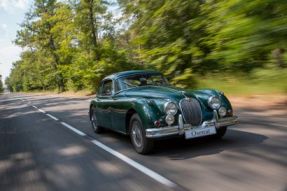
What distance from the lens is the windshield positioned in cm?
788

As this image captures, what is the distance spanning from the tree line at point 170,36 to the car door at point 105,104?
222 centimetres

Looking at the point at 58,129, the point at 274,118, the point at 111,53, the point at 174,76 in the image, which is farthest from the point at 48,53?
the point at 274,118

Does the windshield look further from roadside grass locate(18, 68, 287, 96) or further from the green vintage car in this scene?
roadside grass locate(18, 68, 287, 96)

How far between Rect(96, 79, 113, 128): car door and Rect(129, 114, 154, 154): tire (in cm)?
134

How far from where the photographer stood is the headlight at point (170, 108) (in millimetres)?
6109

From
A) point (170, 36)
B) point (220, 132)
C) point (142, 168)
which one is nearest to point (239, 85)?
point (170, 36)

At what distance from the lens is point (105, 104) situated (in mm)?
8445

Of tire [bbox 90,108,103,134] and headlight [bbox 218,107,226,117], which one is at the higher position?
headlight [bbox 218,107,226,117]

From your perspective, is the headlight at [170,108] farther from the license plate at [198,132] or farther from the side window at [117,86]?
the side window at [117,86]

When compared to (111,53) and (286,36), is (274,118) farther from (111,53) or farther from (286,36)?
(111,53)

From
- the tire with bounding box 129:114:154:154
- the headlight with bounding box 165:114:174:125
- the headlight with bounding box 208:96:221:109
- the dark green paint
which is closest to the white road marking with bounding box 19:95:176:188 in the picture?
the tire with bounding box 129:114:154:154

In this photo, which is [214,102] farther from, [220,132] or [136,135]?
[136,135]

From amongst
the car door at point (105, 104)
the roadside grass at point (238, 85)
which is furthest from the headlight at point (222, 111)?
the roadside grass at point (238, 85)

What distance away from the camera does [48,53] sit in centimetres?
5925
